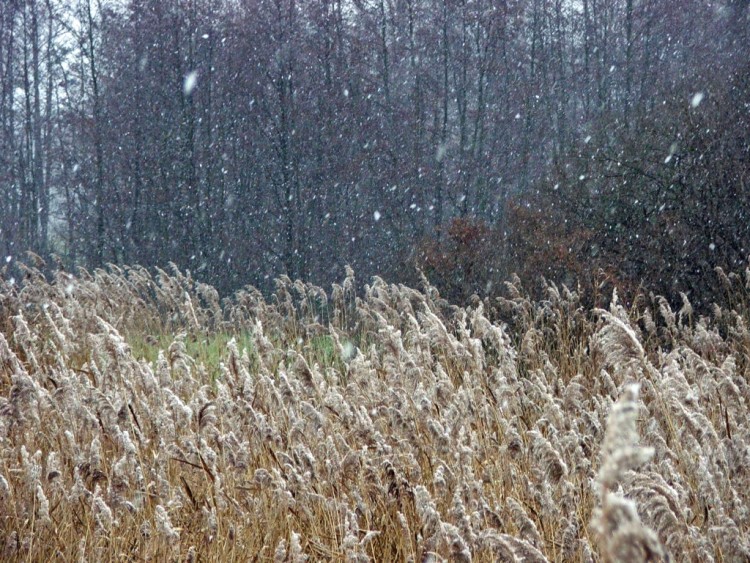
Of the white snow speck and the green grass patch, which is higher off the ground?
the white snow speck

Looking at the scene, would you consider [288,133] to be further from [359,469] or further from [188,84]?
[359,469]

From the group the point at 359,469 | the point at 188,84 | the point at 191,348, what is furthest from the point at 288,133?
the point at 359,469

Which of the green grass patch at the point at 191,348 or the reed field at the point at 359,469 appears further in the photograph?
the green grass patch at the point at 191,348

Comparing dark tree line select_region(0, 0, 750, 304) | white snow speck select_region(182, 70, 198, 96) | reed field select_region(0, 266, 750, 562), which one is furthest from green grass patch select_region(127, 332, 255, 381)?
white snow speck select_region(182, 70, 198, 96)

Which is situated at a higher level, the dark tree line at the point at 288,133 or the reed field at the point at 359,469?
the dark tree line at the point at 288,133

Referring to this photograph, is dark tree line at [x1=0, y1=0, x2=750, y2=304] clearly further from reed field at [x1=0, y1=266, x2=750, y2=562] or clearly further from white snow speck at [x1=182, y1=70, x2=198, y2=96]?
reed field at [x1=0, y1=266, x2=750, y2=562]

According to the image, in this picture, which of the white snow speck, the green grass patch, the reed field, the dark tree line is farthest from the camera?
the white snow speck

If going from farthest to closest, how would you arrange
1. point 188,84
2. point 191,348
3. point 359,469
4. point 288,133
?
point 188,84
point 288,133
point 191,348
point 359,469

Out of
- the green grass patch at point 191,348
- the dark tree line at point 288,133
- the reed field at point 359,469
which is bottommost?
the reed field at point 359,469

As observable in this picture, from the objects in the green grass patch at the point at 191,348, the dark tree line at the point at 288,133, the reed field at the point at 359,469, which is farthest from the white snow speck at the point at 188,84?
the reed field at the point at 359,469

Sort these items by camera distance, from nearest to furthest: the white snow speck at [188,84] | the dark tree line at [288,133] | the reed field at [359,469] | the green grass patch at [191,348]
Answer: the reed field at [359,469]
the green grass patch at [191,348]
the dark tree line at [288,133]
the white snow speck at [188,84]

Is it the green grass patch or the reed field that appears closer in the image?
the reed field

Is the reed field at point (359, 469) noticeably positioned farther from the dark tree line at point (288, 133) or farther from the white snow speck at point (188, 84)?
the white snow speck at point (188, 84)

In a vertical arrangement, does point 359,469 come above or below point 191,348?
below
